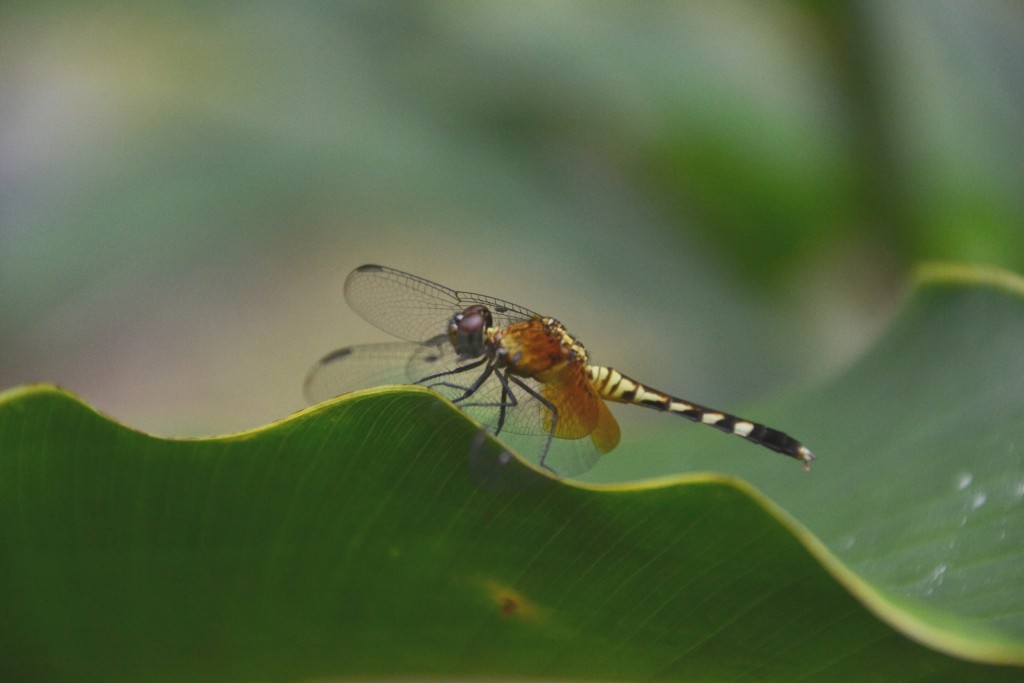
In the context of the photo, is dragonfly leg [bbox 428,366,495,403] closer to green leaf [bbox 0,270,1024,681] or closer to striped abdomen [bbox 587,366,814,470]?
striped abdomen [bbox 587,366,814,470]

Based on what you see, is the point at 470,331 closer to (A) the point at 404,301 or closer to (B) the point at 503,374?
(B) the point at 503,374

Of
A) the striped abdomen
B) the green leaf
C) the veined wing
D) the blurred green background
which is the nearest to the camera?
the green leaf

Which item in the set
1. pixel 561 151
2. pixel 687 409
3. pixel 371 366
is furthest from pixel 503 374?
pixel 561 151

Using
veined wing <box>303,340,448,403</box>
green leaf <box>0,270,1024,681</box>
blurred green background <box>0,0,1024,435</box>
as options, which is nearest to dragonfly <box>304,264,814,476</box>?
veined wing <box>303,340,448,403</box>

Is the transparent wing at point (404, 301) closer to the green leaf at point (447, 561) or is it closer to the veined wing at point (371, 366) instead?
the veined wing at point (371, 366)

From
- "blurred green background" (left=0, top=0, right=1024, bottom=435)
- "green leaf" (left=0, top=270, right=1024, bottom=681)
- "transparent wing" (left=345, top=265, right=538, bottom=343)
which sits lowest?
"green leaf" (left=0, top=270, right=1024, bottom=681)

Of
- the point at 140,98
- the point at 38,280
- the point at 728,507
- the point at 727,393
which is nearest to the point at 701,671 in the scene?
the point at 728,507

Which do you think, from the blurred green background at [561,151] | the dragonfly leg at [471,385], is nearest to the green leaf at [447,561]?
the dragonfly leg at [471,385]

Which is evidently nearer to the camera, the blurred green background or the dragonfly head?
the dragonfly head
